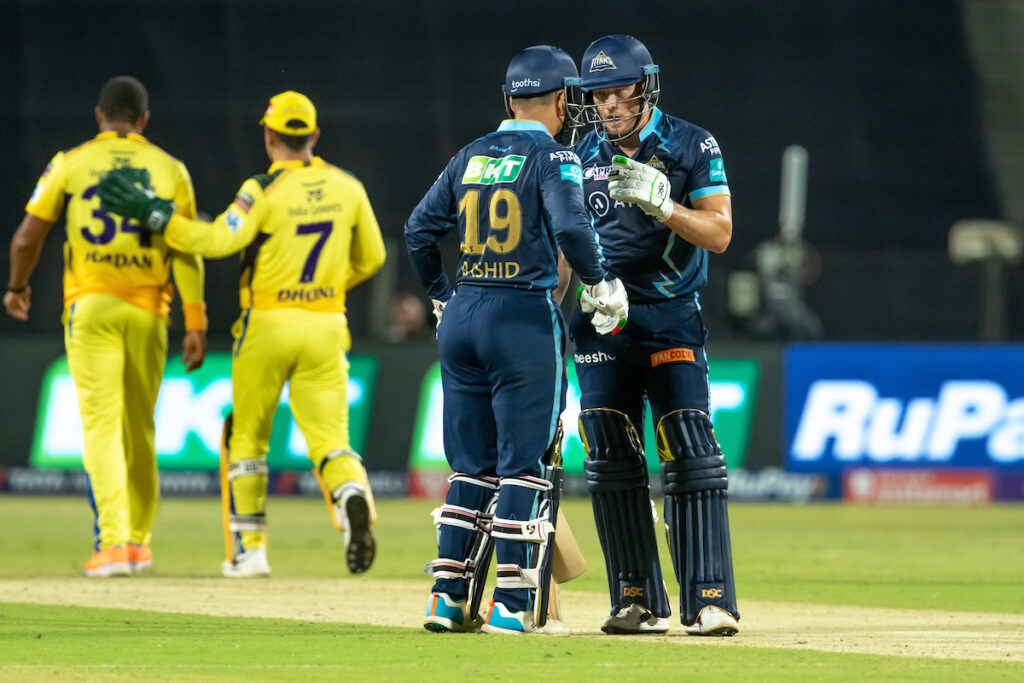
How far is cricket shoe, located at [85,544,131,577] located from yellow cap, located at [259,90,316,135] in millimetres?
2311

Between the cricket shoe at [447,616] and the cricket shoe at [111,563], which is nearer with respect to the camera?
the cricket shoe at [447,616]

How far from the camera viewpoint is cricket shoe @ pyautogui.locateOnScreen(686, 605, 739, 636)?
6340mm

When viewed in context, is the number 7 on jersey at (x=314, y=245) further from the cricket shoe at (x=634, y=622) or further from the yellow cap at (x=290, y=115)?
the cricket shoe at (x=634, y=622)

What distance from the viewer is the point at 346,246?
915cm

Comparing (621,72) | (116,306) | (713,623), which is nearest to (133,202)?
(116,306)

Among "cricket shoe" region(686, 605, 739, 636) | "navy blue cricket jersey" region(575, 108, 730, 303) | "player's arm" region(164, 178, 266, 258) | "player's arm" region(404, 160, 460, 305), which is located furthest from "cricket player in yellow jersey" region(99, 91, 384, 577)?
"cricket shoe" region(686, 605, 739, 636)

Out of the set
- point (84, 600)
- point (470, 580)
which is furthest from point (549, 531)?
point (84, 600)

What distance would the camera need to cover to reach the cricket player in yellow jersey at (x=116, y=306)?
898 centimetres

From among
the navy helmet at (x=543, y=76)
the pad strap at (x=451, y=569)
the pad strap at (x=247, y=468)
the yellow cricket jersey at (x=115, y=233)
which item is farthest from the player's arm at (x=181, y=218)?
the pad strap at (x=451, y=569)

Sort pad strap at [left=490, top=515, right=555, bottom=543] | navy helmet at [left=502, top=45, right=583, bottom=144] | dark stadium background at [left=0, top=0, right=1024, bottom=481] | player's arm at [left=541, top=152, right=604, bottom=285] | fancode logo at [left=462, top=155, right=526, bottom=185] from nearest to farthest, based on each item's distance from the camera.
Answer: player's arm at [left=541, top=152, right=604, bottom=285] → pad strap at [left=490, top=515, right=555, bottom=543] → fancode logo at [left=462, top=155, right=526, bottom=185] → navy helmet at [left=502, top=45, right=583, bottom=144] → dark stadium background at [left=0, top=0, right=1024, bottom=481]

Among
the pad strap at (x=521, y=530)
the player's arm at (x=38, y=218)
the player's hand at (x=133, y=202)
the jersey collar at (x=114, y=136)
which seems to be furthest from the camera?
the jersey collar at (x=114, y=136)

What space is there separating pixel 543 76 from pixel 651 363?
3.81 ft

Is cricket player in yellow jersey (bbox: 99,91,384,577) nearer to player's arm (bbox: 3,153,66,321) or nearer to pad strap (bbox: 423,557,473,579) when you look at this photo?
player's arm (bbox: 3,153,66,321)

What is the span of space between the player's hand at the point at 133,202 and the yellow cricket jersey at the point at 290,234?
111mm
